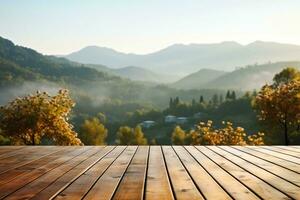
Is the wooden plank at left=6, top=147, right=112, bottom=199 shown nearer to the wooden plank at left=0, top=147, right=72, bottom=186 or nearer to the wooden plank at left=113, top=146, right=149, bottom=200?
the wooden plank at left=0, top=147, right=72, bottom=186

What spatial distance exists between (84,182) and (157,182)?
2.39ft

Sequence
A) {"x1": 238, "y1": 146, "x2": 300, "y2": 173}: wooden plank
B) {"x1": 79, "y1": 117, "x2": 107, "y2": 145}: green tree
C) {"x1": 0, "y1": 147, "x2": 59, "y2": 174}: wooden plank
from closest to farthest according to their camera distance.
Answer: {"x1": 238, "y1": 146, "x2": 300, "y2": 173}: wooden plank, {"x1": 0, "y1": 147, "x2": 59, "y2": 174}: wooden plank, {"x1": 79, "y1": 117, "x2": 107, "y2": 145}: green tree

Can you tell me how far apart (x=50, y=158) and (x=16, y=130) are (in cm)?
1784

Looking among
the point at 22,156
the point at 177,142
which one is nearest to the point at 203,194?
the point at 22,156

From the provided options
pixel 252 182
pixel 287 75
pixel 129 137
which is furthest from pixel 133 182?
pixel 129 137

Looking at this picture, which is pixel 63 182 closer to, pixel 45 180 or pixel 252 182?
pixel 45 180

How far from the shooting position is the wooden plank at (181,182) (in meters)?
3.45

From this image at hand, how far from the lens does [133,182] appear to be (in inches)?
161

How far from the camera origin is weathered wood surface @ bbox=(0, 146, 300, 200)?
3.53 metres

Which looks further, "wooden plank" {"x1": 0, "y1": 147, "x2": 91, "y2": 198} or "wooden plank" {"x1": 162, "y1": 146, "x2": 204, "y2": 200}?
"wooden plank" {"x1": 0, "y1": 147, "x2": 91, "y2": 198}

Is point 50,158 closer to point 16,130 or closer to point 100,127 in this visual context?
point 16,130

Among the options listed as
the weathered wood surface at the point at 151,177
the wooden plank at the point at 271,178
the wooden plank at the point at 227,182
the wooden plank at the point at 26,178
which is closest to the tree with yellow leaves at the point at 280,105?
the weathered wood surface at the point at 151,177

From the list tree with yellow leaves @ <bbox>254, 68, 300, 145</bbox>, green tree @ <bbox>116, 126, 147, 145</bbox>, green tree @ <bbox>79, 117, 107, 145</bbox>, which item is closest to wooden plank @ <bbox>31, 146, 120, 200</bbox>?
tree with yellow leaves @ <bbox>254, 68, 300, 145</bbox>

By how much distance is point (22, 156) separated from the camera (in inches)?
262
